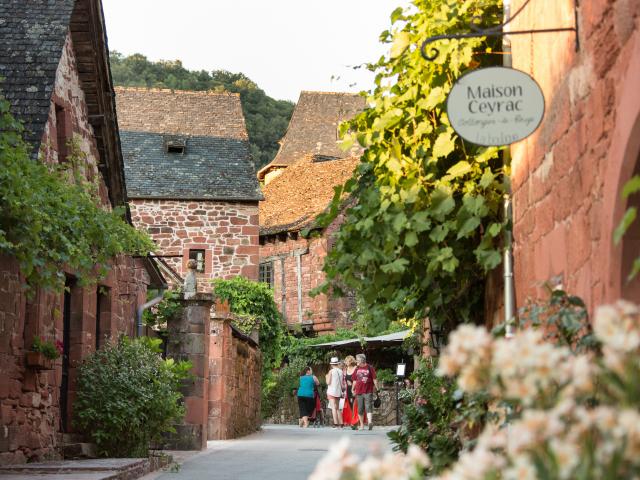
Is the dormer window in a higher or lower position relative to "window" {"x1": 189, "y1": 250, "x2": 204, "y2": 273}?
higher

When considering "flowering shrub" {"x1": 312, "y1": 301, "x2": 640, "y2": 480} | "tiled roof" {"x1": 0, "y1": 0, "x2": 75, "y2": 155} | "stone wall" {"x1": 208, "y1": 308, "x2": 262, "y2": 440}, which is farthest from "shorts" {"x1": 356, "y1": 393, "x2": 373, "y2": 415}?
"flowering shrub" {"x1": 312, "y1": 301, "x2": 640, "y2": 480}

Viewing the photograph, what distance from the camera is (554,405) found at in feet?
9.59

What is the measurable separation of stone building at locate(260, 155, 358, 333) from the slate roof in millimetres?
5524

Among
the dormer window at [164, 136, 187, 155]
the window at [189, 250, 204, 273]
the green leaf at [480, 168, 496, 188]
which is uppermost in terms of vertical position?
the dormer window at [164, 136, 187, 155]

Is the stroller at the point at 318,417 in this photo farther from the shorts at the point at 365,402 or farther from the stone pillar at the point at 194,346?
the stone pillar at the point at 194,346

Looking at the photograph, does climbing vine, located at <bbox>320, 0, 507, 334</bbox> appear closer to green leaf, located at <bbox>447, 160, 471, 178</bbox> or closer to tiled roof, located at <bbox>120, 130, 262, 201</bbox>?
green leaf, located at <bbox>447, 160, 471, 178</bbox>

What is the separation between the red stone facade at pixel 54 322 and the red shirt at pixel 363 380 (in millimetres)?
6429

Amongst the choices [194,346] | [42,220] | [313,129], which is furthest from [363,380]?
[313,129]

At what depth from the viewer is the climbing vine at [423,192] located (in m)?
7.73

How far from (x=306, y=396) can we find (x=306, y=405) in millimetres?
347

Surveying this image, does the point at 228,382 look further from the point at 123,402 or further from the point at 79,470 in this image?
the point at 79,470

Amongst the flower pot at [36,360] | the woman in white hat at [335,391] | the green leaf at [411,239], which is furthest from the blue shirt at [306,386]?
the green leaf at [411,239]

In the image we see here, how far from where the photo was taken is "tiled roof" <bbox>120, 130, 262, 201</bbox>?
32.2 meters

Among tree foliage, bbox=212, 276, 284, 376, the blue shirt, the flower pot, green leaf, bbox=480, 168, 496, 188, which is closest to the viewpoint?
green leaf, bbox=480, 168, 496, 188
